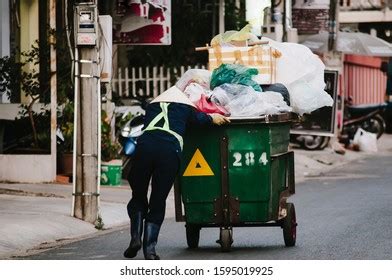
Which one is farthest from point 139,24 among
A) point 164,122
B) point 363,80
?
point 363,80

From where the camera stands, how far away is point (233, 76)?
10594mm

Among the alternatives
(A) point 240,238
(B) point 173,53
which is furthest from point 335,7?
(A) point 240,238

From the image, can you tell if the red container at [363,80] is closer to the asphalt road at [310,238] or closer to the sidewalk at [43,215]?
the asphalt road at [310,238]

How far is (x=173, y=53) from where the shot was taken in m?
22.1

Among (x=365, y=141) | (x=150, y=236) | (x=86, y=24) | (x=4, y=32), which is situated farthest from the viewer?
(x=365, y=141)

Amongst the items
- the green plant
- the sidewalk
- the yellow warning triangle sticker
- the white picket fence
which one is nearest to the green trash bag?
the yellow warning triangle sticker

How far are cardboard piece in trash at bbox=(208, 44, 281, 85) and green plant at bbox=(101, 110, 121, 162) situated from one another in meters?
6.08

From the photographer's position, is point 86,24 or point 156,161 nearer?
point 156,161

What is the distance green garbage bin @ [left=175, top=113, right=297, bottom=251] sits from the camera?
10414 millimetres

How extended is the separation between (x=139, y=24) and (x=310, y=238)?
24.2ft

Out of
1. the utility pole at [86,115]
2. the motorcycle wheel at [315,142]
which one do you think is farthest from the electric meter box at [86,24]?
the motorcycle wheel at [315,142]

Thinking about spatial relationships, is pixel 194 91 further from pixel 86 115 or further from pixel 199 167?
pixel 86 115

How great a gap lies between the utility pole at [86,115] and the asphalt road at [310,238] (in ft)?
1.76
